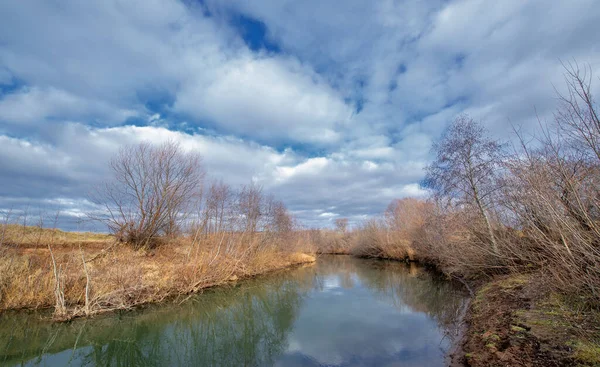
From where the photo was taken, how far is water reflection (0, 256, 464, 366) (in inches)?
309

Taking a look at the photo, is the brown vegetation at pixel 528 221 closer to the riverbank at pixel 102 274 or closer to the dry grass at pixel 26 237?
the riverbank at pixel 102 274

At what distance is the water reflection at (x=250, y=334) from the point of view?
7855 millimetres

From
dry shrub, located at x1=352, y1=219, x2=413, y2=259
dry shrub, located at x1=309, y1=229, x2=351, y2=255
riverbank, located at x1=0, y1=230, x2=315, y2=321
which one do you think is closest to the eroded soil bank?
riverbank, located at x1=0, y1=230, x2=315, y2=321

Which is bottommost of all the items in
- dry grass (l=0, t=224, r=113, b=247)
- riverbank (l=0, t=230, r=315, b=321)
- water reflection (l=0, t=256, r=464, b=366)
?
→ water reflection (l=0, t=256, r=464, b=366)

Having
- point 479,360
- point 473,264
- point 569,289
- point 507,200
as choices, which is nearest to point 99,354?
point 479,360

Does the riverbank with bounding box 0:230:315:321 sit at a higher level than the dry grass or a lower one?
lower

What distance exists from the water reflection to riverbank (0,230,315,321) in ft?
2.52

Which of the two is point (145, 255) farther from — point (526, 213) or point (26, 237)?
point (526, 213)

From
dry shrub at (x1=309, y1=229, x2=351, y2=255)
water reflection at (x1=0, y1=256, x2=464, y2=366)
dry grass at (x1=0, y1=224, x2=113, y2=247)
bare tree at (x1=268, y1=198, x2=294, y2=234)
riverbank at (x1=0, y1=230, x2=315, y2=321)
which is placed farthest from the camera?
dry shrub at (x1=309, y1=229, x2=351, y2=255)

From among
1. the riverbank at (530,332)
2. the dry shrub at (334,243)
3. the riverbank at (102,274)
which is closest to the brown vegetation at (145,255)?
the riverbank at (102,274)

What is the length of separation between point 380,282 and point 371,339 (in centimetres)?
1234

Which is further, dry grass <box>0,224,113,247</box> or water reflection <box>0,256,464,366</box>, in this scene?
dry grass <box>0,224,113,247</box>

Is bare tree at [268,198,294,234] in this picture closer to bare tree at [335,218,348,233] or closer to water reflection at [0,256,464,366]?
water reflection at [0,256,464,366]

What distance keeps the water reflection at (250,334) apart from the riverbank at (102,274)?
2.52 ft
